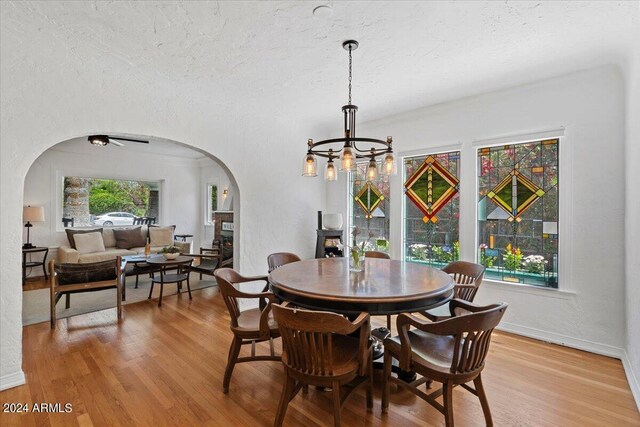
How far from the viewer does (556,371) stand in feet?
8.54

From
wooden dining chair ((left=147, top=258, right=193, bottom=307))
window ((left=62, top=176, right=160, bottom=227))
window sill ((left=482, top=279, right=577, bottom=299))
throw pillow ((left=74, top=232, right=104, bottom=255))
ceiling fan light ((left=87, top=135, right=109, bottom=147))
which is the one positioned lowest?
wooden dining chair ((left=147, top=258, right=193, bottom=307))

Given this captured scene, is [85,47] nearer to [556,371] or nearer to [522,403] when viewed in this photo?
[522,403]

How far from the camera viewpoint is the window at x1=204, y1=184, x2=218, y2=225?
8.23 meters

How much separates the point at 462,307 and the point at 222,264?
3652 millimetres

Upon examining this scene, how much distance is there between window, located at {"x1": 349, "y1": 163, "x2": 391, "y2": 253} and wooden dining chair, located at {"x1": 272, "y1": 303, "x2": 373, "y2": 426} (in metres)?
2.67

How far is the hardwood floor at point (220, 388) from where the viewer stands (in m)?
2.00

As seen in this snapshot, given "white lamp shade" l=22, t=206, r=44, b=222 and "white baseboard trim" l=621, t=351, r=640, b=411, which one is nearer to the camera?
"white baseboard trim" l=621, t=351, r=640, b=411

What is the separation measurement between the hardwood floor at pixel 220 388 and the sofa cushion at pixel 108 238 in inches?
147

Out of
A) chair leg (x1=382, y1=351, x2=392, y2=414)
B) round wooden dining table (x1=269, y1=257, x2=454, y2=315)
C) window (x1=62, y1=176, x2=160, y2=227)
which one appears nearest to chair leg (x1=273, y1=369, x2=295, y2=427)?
round wooden dining table (x1=269, y1=257, x2=454, y2=315)

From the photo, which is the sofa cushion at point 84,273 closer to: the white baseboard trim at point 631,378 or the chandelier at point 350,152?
the chandelier at point 350,152

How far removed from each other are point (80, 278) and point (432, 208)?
14.6 feet

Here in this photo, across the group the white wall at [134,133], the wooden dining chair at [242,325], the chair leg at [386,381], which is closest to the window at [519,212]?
the chair leg at [386,381]

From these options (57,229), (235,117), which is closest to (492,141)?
(235,117)

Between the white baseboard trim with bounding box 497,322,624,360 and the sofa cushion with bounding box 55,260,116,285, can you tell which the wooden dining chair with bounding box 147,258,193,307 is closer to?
the sofa cushion with bounding box 55,260,116,285
